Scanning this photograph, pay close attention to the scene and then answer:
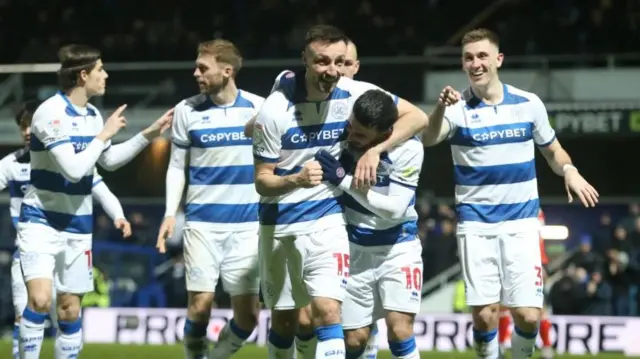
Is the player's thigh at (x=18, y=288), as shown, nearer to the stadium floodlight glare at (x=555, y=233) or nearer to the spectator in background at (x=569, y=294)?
the spectator in background at (x=569, y=294)

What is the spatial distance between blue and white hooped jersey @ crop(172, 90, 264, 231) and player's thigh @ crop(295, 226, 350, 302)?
146 cm

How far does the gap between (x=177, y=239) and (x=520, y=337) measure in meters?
12.2

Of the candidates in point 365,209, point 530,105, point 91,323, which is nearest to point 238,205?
point 365,209

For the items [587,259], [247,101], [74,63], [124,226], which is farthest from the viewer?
[587,259]

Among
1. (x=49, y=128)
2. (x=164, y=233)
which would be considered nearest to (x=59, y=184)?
(x=49, y=128)

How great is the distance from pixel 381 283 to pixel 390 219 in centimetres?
44

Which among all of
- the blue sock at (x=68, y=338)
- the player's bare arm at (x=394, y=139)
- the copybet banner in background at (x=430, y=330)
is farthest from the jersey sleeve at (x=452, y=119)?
the copybet banner in background at (x=430, y=330)

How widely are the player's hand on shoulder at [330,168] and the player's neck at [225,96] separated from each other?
1.88m

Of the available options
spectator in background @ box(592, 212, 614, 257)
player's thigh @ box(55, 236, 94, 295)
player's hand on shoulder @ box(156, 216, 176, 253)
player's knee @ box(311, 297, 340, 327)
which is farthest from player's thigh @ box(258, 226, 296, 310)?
spectator in background @ box(592, 212, 614, 257)

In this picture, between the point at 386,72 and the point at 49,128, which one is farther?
the point at 386,72

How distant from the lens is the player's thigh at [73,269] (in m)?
8.83

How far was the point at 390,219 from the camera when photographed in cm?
771

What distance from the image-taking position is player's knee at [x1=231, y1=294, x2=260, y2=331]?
8781 millimetres

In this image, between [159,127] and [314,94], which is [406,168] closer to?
[314,94]
